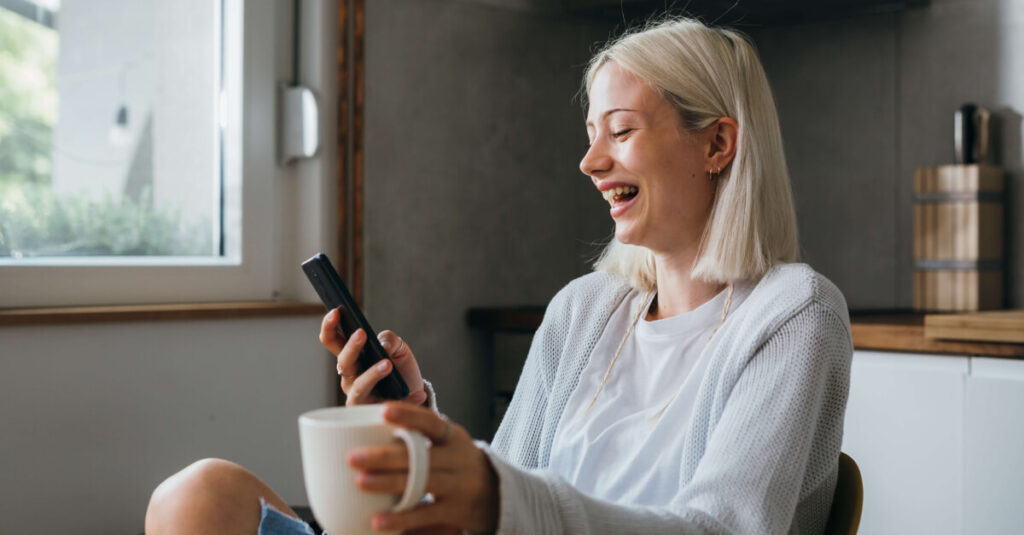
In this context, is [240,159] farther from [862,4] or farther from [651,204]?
[862,4]

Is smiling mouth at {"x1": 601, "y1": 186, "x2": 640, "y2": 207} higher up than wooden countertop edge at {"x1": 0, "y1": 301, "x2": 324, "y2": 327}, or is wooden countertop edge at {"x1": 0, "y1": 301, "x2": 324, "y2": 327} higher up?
smiling mouth at {"x1": 601, "y1": 186, "x2": 640, "y2": 207}

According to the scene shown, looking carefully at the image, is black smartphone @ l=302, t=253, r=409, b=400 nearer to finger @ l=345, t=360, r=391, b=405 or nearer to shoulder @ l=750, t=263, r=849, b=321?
finger @ l=345, t=360, r=391, b=405

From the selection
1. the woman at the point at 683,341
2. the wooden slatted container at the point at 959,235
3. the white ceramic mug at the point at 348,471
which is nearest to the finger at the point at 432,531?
the white ceramic mug at the point at 348,471

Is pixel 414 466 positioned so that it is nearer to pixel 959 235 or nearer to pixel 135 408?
pixel 135 408

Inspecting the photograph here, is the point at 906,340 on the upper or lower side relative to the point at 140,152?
lower

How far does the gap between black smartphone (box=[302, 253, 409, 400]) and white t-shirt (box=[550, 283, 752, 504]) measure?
0.74 feet

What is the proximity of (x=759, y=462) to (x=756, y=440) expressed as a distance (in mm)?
21

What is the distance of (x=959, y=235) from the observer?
2.02m

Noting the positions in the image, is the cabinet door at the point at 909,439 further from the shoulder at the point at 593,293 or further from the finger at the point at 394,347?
the finger at the point at 394,347

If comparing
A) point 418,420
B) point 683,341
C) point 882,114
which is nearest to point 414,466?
point 418,420

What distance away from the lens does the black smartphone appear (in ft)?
3.17

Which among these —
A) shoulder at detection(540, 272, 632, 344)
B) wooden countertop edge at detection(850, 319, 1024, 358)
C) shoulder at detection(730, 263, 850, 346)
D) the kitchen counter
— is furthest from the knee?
the kitchen counter

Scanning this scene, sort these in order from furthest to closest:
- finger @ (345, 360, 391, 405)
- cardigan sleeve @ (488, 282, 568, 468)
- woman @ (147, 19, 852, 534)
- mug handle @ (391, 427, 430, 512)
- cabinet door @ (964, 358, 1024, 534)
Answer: cabinet door @ (964, 358, 1024, 534) → cardigan sleeve @ (488, 282, 568, 468) → finger @ (345, 360, 391, 405) → woman @ (147, 19, 852, 534) → mug handle @ (391, 427, 430, 512)

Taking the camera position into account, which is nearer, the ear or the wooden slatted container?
the ear
